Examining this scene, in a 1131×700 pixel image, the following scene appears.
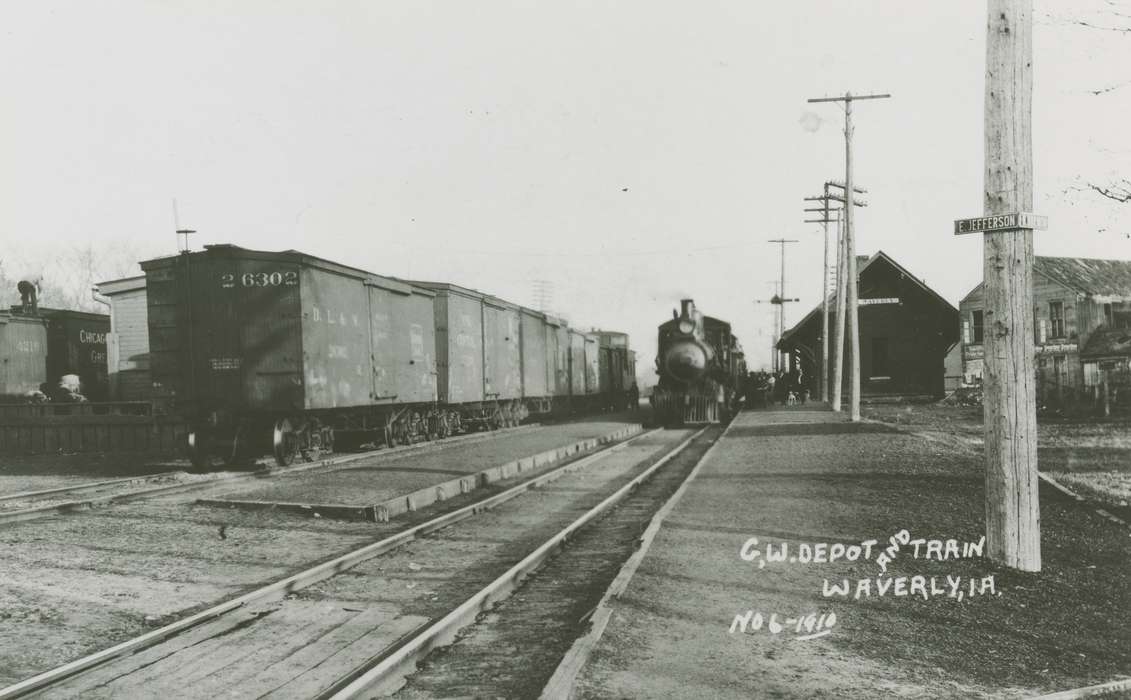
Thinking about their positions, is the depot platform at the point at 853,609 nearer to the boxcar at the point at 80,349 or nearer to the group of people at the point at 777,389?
the boxcar at the point at 80,349

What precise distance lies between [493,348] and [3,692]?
19828 millimetres

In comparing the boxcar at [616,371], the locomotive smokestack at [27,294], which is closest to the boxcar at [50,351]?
the locomotive smokestack at [27,294]

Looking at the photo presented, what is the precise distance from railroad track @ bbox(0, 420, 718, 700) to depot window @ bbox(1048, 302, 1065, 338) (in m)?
35.3

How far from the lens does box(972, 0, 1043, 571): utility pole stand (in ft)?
21.5

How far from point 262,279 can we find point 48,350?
1203 cm

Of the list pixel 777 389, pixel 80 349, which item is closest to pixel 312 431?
pixel 80 349

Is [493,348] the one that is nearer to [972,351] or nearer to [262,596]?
[262,596]

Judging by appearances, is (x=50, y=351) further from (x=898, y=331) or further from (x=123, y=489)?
(x=898, y=331)

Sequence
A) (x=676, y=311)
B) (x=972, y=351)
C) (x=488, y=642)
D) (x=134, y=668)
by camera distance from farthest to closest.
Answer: (x=972, y=351) → (x=676, y=311) → (x=488, y=642) → (x=134, y=668)

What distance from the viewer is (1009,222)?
6.53m

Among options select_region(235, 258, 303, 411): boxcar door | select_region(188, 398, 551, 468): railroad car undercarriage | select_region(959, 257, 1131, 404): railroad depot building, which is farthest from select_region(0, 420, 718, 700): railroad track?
select_region(959, 257, 1131, 404): railroad depot building

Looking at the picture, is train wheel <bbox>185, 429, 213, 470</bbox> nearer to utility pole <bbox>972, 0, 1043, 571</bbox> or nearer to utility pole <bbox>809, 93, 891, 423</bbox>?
utility pole <bbox>972, 0, 1043, 571</bbox>

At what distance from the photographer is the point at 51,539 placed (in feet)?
27.7

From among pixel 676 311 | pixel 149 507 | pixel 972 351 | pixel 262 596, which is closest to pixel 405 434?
pixel 149 507
